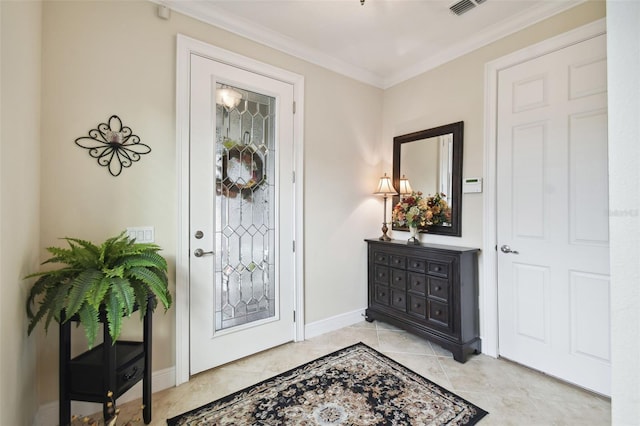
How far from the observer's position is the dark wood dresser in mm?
2473

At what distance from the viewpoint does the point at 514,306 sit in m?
2.44

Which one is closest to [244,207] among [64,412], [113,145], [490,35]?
[113,145]

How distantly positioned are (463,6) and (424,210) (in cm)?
169

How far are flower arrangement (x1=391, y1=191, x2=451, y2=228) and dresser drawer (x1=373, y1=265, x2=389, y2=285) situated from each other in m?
0.55

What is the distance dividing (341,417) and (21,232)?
2007 millimetres

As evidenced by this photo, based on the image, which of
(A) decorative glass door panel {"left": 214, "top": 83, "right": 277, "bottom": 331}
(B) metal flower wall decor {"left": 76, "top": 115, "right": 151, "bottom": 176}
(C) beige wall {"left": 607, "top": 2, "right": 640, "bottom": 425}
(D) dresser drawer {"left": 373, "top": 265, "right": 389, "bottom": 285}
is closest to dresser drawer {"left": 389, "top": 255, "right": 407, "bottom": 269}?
(D) dresser drawer {"left": 373, "top": 265, "right": 389, "bottom": 285}

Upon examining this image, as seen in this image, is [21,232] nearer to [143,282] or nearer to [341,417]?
[143,282]

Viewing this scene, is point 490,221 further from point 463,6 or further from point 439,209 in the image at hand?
point 463,6

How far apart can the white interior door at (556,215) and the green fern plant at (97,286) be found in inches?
105

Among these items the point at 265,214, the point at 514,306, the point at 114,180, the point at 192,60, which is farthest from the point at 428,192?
the point at 114,180

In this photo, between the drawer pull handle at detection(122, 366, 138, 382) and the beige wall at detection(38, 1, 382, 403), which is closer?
the drawer pull handle at detection(122, 366, 138, 382)

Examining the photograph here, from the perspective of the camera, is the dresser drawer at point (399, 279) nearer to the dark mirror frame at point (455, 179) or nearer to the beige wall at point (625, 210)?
the dark mirror frame at point (455, 179)

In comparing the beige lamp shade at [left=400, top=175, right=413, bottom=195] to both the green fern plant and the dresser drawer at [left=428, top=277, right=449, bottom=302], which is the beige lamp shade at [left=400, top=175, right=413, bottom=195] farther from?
the green fern plant

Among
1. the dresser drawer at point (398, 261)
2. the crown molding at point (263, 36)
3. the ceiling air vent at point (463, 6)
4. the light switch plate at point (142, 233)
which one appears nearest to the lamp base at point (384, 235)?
the dresser drawer at point (398, 261)
